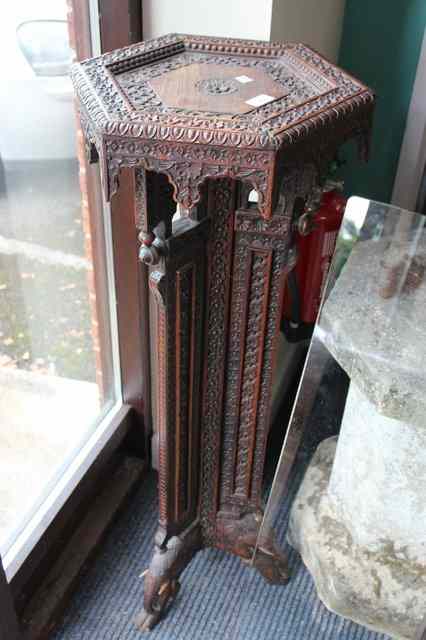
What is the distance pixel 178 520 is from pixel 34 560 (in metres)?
0.32

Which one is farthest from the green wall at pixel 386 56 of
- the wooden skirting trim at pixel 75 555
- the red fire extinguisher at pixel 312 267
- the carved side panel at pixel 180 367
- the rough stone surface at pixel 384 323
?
the wooden skirting trim at pixel 75 555

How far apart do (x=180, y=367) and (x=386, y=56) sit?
116cm

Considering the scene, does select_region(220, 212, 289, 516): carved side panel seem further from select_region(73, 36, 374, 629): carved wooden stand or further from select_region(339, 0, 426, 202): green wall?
select_region(339, 0, 426, 202): green wall

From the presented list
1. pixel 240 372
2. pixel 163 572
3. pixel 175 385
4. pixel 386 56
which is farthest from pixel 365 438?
pixel 386 56

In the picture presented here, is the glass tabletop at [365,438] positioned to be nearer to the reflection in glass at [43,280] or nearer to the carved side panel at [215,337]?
the carved side panel at [215,337]

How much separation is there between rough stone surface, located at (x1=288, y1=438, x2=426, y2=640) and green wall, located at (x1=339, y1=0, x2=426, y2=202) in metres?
0.95

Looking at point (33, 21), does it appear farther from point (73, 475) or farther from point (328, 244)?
point (73, 475)

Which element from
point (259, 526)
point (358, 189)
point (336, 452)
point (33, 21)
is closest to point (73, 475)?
point (259, 526)

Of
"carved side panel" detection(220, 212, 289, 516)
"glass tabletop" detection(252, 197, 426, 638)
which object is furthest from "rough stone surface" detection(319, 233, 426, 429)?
"carved side panel" detection(220, 212, 289, 516)

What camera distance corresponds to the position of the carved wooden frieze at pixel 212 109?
81 centimetres

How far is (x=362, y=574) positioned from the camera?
1.41 m

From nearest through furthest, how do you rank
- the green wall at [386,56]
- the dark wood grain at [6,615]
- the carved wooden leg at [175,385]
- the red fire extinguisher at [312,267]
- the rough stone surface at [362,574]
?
the carved wooden leg at [175,385] → the dark wood grain at [6,615] → the rough stone surface at [362,574] → the red fire extinguisher at [312,267] → the green wall at [386,56]

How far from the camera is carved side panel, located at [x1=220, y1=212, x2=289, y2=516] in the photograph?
1.10m

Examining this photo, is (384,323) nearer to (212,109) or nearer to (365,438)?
(365,438)
